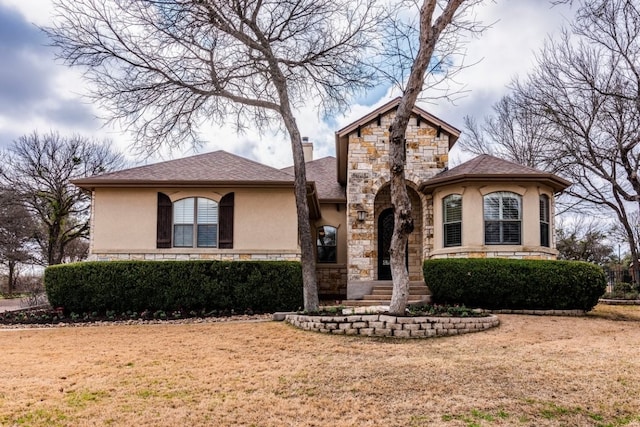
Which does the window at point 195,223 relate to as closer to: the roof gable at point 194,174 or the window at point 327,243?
the roof gable at point 194,174

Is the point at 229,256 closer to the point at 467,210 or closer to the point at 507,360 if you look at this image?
the point at 467,210

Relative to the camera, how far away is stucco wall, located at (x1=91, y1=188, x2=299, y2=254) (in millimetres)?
13703

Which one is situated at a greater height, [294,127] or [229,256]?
[294,127]

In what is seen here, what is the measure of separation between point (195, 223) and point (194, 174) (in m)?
1.34

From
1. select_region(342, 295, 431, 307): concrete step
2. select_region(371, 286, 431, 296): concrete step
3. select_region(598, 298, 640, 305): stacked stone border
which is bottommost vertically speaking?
select_region(598, 298, 640, 305): stacked stone border

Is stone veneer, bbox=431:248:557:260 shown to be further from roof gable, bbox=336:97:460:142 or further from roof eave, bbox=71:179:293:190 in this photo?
roof eave, bbox=71:179:293:190

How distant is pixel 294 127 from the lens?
12344 mm

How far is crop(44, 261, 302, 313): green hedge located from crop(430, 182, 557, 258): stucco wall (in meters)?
4.45

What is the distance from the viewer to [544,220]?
13.8 meters

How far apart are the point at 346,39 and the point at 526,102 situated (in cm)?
957

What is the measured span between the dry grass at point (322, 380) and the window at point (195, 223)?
4.76 m

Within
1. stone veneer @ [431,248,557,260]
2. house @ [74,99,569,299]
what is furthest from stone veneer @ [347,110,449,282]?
stone veneer @ [431,248,557,260]

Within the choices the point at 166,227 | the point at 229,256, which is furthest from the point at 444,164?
the point at 166,227

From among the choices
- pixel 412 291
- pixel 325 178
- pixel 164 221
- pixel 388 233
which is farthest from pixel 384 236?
pixel 164 221
